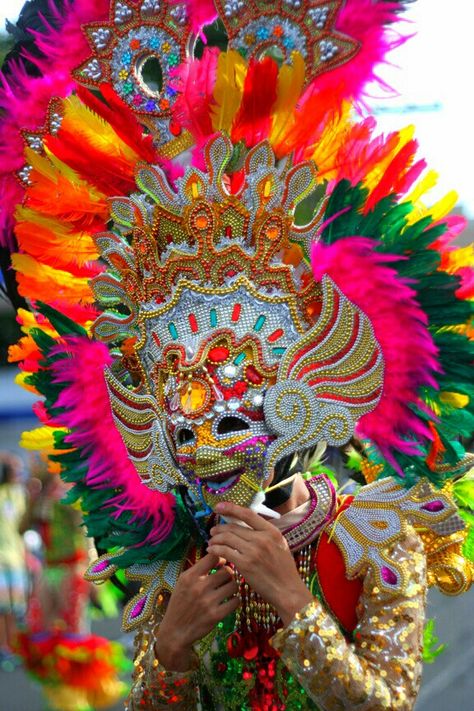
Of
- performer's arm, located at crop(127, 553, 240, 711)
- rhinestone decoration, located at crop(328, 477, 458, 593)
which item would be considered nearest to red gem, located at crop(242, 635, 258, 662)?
performer's arm, located at crop(127, 553, 240, 711)

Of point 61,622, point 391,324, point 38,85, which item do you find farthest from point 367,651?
point 61,622

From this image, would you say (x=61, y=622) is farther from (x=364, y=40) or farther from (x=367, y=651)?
(x=364, y=40)

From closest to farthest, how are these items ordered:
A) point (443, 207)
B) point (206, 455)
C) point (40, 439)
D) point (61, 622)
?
point (206, 455), point (443, 207), point (40, 439), point (61, 622)

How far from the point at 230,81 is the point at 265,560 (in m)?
1.27

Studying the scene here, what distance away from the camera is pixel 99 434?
2.97 m

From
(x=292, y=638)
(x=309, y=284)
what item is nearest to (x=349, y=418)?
(x=309, y=284)

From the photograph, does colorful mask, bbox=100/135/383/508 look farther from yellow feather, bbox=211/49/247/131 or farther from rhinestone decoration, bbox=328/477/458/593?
rhinestone decoration, bbox=328/477/458/593

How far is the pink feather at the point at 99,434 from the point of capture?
2.93 metres

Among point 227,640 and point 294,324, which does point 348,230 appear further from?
point 227,640

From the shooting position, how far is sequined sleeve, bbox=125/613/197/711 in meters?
2.65

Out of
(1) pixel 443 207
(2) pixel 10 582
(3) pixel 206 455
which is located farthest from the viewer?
(2) pixel 10 582

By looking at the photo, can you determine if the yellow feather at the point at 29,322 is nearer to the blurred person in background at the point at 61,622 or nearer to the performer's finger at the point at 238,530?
the performer's finger at the point at 238,530

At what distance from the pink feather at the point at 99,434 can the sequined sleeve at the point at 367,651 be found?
0.69m

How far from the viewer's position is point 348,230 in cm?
246
